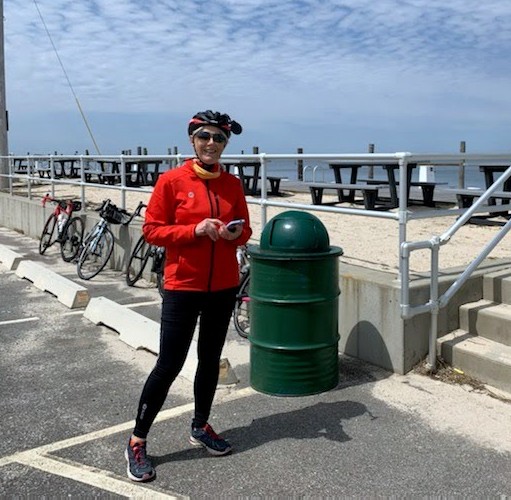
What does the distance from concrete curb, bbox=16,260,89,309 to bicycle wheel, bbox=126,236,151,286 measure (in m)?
0.82

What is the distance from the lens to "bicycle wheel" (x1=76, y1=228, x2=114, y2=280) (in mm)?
9205

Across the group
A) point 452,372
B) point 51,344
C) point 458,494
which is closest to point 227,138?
point 458,494

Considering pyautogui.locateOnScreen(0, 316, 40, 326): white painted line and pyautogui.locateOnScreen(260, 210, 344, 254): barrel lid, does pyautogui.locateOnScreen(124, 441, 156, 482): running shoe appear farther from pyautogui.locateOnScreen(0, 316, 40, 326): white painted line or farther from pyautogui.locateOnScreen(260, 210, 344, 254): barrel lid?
pyautogui.locateOnScreen(0, 316, 40, 326): white painted line

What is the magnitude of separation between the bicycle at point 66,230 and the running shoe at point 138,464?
293 inches

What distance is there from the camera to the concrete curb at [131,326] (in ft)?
16.1

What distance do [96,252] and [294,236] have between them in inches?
229

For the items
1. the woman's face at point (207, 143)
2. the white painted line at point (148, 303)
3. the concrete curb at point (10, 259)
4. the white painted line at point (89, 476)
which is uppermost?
the woman's face at point (207, 143)

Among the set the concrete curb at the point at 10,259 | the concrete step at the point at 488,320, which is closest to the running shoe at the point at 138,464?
the concrete step at the point at 488,320

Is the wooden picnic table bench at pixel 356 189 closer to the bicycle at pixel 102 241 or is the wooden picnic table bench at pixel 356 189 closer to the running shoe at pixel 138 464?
the bicycle at pixel 102 241

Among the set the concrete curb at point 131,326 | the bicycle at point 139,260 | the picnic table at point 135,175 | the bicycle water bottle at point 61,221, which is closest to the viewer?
the concrete curb at point 131,326

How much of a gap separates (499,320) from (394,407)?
1242 millimetres

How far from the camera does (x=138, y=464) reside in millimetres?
3305

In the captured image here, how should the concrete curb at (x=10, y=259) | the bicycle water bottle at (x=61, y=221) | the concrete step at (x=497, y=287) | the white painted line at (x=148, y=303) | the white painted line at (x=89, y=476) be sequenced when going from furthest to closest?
1. the bicycle water bottle at (x=61, y=221)
2. the concrete curb at (x=10, y=259)
3. the white painted line at (x=148, y=303)
4. the concrete step at (x=497, y=287)
5. the white painted line at (x=89, y=476)

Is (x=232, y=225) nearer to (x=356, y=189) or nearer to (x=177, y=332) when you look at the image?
(x=177, y=332)
